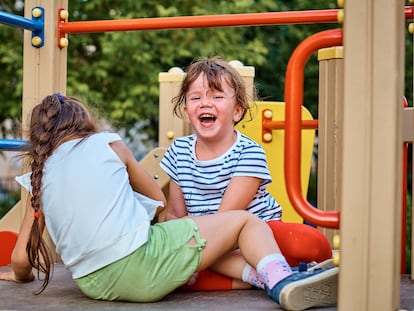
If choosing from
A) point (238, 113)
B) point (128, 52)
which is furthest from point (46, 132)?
point (128, 52)

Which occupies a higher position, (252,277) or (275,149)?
(275,149)

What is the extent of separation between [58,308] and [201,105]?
89cm

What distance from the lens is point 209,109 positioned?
258 centimetres

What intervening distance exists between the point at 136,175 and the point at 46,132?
31 centimetres

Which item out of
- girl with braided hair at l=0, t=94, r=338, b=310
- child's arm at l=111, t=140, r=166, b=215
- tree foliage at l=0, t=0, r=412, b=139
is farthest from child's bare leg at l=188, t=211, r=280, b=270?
tree foliage at l=0, t=0, r=412, b=139

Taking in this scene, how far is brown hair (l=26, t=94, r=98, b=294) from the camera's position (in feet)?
7.22

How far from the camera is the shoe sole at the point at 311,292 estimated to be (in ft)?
6.38

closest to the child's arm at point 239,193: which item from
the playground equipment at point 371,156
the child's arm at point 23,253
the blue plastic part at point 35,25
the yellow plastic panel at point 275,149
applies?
the child's arm at point 23,253

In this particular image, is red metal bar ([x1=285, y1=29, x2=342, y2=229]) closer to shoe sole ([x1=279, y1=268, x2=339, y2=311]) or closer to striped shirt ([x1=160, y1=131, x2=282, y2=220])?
shoe sole ([x1=279, y1=268, x2=339, y2=311])

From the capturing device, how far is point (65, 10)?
2.92 metres

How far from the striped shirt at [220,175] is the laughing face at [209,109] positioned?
0.28ft

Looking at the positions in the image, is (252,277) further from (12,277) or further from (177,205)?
(12,277)

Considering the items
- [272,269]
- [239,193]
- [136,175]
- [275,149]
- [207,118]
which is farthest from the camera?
[275,149]

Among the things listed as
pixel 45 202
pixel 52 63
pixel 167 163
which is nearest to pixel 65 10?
pixel 52 63
